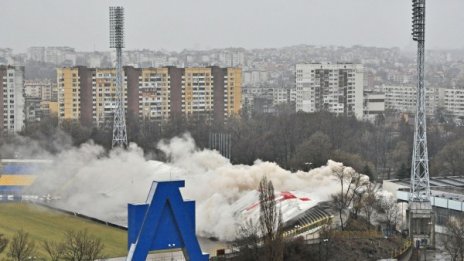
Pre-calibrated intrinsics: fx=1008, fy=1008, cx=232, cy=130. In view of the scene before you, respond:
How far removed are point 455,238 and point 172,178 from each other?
25.9 feet

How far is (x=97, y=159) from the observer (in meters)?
30.4

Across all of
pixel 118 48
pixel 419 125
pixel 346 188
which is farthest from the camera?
pixel 118 48

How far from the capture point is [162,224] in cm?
1337

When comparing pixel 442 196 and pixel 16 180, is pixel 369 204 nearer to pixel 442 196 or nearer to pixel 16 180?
pixel 442 196

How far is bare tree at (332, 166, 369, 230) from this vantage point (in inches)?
884

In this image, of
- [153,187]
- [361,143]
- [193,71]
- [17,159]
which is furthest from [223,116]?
[153,187]

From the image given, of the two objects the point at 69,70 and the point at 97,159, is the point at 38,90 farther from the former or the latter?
the point at 97,159

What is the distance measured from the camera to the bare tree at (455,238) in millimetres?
19309

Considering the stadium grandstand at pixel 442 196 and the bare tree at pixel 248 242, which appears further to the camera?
the stadium grandstand at pixel 442 196

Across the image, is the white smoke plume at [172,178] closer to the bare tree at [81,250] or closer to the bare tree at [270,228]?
the bare tree at [270,228]

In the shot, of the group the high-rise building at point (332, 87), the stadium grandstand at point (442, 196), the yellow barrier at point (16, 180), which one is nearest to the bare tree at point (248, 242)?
the stadium grandstand at point (442, 196)

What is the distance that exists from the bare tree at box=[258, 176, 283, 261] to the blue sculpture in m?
3.48

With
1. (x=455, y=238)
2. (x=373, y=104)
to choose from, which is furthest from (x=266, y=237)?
(x=373, y=104)

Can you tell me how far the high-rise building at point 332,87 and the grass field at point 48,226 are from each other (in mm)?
30113
